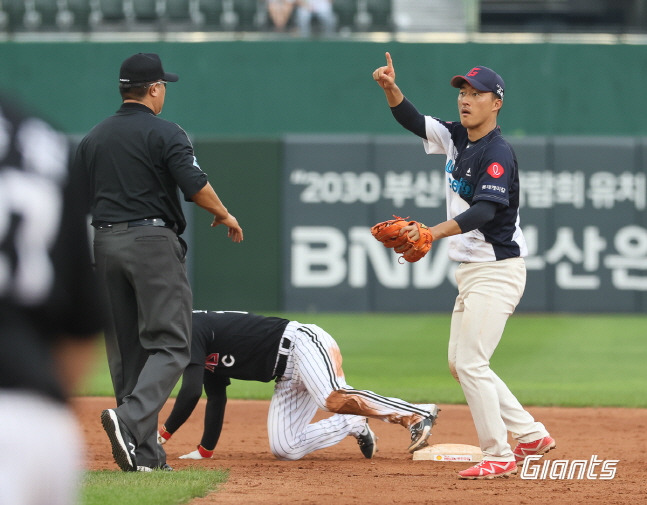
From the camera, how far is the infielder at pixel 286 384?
17.4 feet

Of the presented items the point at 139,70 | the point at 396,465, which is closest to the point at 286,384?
the point at 396,465

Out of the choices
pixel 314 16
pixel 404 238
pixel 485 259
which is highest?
pixel 314 16

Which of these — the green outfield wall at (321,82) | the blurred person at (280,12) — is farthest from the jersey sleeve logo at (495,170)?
the blurred person at (280,12)

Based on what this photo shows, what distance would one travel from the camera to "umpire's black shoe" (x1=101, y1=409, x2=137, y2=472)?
462 centimetres

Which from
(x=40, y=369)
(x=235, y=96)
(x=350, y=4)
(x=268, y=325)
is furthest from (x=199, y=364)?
(x=350, y=4)

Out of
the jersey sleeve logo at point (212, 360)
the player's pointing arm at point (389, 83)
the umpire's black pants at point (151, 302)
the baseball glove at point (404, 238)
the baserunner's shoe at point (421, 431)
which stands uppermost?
the player's pointing arm at point (389, 83)

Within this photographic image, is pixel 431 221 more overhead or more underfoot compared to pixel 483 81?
more underfoot

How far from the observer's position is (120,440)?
4645 millimetres

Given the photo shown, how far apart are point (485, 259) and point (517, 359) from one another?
560 cm

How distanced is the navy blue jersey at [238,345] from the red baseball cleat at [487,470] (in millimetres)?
1133

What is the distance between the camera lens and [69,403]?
6.41ft

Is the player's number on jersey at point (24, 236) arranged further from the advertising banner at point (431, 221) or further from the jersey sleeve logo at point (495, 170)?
the advertising banner at point (431, 221)

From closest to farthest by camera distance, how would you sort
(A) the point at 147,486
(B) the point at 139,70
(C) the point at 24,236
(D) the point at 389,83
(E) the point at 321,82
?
(C) the point at 24,236, (A) the point at 147,486, (B) the point at 139,70, (D) the point at 389,83, (E) the point at 321,82

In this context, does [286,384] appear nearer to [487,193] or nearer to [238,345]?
[238,345]
